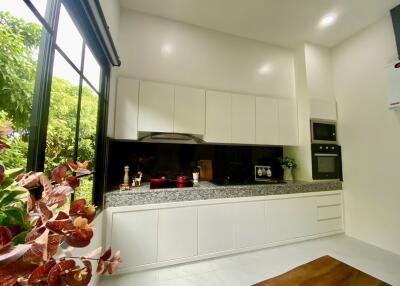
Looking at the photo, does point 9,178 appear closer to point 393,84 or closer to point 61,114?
point 61,114

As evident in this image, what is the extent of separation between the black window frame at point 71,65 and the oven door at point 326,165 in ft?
9.71

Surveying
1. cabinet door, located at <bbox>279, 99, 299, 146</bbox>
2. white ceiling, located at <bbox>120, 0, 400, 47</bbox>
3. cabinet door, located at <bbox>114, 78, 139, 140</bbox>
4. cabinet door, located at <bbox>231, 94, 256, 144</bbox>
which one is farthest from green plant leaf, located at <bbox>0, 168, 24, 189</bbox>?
cabinet door, located at <bbox>279, 99, 299, 146</bbox>

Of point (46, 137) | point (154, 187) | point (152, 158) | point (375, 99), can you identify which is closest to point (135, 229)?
point (154, 187)

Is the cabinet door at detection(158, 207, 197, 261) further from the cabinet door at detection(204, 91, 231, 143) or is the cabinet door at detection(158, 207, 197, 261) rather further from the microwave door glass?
the microwave door glass

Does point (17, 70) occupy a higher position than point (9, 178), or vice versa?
point (17, 70)

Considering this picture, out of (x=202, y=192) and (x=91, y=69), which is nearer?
(x=91, y=69)

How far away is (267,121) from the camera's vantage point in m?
2.91

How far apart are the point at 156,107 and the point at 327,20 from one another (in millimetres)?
2713

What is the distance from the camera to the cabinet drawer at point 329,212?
2775 millimetres

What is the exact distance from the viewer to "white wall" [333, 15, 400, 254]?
2.41m

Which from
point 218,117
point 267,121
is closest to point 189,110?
point 218,117

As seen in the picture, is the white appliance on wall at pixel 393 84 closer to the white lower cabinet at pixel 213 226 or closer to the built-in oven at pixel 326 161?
the built-in oven at pixel 326 161

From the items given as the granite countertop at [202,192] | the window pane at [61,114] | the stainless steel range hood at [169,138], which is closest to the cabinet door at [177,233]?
the granite countertop at [202,192]

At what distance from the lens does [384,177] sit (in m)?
2.47
